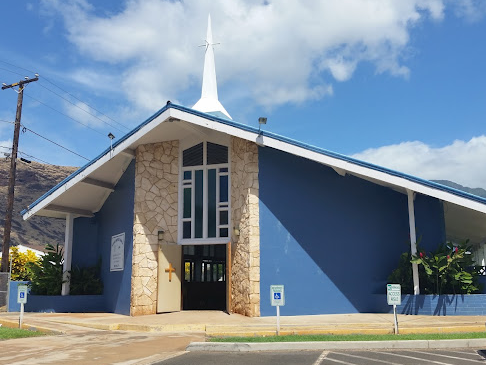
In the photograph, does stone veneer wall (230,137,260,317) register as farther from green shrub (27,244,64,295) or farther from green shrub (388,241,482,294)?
green shrub (27,244,64,295)

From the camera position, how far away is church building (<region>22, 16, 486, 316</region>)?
14.5 metres

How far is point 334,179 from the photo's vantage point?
610 inches

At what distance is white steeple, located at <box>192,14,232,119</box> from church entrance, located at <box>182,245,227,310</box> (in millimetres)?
5985

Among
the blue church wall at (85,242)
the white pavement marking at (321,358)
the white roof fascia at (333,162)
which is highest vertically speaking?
the white roof fascia at (333,162)

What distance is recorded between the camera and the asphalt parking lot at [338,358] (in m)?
7.80

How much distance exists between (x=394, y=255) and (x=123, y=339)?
29.6 feet

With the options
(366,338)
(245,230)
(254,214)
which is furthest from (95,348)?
(254,214)

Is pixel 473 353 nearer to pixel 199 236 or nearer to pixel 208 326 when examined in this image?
pixel 208 326

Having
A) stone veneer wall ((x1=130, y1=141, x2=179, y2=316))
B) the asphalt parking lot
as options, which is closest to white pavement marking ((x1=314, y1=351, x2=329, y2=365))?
the asphalt parking lot

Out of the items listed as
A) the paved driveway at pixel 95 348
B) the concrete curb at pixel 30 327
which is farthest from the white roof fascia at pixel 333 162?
the concrete curb at pixel 30 327

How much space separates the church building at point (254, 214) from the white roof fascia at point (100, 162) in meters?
0.04

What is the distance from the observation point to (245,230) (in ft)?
48.6

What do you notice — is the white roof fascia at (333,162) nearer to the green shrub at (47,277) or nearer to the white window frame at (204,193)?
the white window frame at (204,193)

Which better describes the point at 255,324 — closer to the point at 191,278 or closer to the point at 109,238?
the point at 191,278
